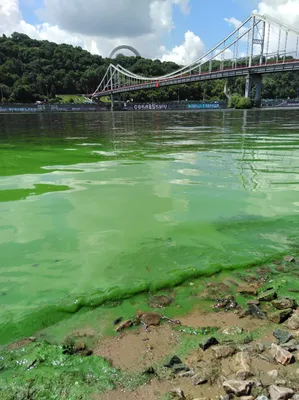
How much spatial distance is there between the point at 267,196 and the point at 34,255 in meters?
4.82

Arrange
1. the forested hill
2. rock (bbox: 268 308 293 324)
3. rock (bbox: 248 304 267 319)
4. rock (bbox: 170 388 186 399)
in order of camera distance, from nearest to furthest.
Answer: rock (bbox: 170 388 186 399) < rock (bbox: 268 308 293 324) < rock (bbox: 248 304 267 319) < the forested hill

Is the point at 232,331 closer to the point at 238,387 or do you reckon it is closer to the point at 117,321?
the point at 238,387

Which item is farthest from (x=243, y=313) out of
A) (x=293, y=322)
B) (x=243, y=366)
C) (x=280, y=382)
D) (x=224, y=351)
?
(x=280, y=382)

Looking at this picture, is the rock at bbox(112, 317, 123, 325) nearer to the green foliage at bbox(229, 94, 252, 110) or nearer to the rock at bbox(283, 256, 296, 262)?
the rock at bbox(283, 256, 296, 262)

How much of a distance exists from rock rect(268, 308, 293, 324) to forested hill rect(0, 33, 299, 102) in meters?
142

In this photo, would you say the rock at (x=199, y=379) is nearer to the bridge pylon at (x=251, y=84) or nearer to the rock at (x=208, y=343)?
the rock at (x=208, y=343)

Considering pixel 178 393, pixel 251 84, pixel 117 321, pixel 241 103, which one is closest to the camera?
pixel 178 393

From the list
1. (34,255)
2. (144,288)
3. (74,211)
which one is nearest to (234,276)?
(144,288)

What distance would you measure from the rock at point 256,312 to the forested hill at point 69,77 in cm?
14169

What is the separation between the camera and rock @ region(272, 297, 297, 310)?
3230mm

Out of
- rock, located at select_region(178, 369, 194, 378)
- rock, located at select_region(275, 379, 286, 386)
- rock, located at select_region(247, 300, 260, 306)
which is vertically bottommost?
rock, located at select_region(247, 300, 260, 306)

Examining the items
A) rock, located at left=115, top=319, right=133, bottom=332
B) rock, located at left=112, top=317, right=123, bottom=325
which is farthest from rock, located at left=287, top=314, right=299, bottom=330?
rock, located at left=112, top=317, right=123, bottom=325

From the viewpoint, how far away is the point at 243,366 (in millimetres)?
2396

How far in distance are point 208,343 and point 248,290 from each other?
1.04 meters
